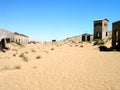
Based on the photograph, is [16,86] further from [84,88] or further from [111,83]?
[111,83]

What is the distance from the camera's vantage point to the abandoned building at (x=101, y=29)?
37.1 m

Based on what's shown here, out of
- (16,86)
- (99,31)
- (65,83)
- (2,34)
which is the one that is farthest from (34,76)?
(99,31)

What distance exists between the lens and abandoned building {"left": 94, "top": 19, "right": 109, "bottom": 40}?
37.1 metres

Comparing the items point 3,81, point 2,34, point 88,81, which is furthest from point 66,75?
point 2,34

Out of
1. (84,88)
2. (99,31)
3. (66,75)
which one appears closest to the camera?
(84,88)

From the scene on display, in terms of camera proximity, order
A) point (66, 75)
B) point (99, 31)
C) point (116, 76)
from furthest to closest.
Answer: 1. point (99, 31)
2. point (66, 75)
3. point (116, 76)

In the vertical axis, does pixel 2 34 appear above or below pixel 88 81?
above

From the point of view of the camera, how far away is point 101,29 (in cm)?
3712

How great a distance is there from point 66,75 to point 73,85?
168cm

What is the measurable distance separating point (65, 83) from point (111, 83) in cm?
197

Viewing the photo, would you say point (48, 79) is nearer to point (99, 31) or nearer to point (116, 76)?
point (116, 76)

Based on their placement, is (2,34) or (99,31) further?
(99,31)

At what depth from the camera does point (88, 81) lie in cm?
748

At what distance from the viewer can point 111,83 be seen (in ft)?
23.1
